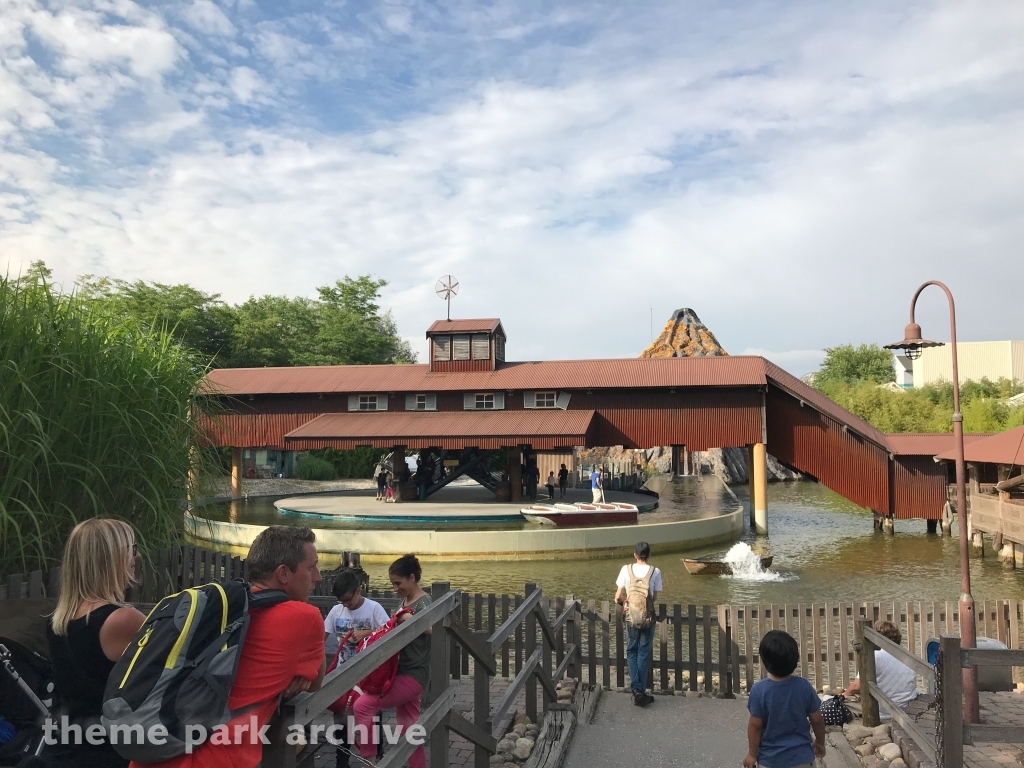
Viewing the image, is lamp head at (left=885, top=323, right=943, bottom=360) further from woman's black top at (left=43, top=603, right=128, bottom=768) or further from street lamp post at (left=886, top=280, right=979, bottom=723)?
woman's black top at (left=43, top=603, right=128, bottom=768)

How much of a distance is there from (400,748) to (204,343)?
57467 mm

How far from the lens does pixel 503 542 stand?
2231 cm

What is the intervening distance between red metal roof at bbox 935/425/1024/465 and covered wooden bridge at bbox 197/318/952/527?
165 inches

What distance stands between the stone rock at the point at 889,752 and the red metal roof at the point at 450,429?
799 inches

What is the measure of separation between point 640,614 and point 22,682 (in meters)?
6.17

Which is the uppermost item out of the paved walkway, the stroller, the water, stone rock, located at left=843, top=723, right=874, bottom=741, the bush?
the stroller

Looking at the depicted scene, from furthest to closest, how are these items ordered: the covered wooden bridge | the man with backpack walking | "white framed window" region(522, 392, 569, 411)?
"white framed window" region(522, 392, 569, 411)
the covered wooden bridge
the man with backpack walking

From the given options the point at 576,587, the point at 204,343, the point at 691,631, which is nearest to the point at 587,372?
the point at 576,587

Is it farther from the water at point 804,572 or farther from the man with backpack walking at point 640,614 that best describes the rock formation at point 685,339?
the man with backpack walking at point 640,614

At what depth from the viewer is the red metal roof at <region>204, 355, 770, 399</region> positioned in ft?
94.5

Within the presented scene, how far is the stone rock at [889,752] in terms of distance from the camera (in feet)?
20.2

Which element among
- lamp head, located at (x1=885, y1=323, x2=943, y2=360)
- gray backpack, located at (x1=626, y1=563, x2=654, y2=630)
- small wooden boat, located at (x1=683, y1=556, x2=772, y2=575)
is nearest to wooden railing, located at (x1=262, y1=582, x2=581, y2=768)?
gray backpack, located at (x1=626, y1=563, x2=654, y2=630)

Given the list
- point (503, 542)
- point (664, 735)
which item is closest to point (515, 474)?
point (503, 542)

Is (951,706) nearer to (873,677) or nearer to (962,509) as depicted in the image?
(873,677)
